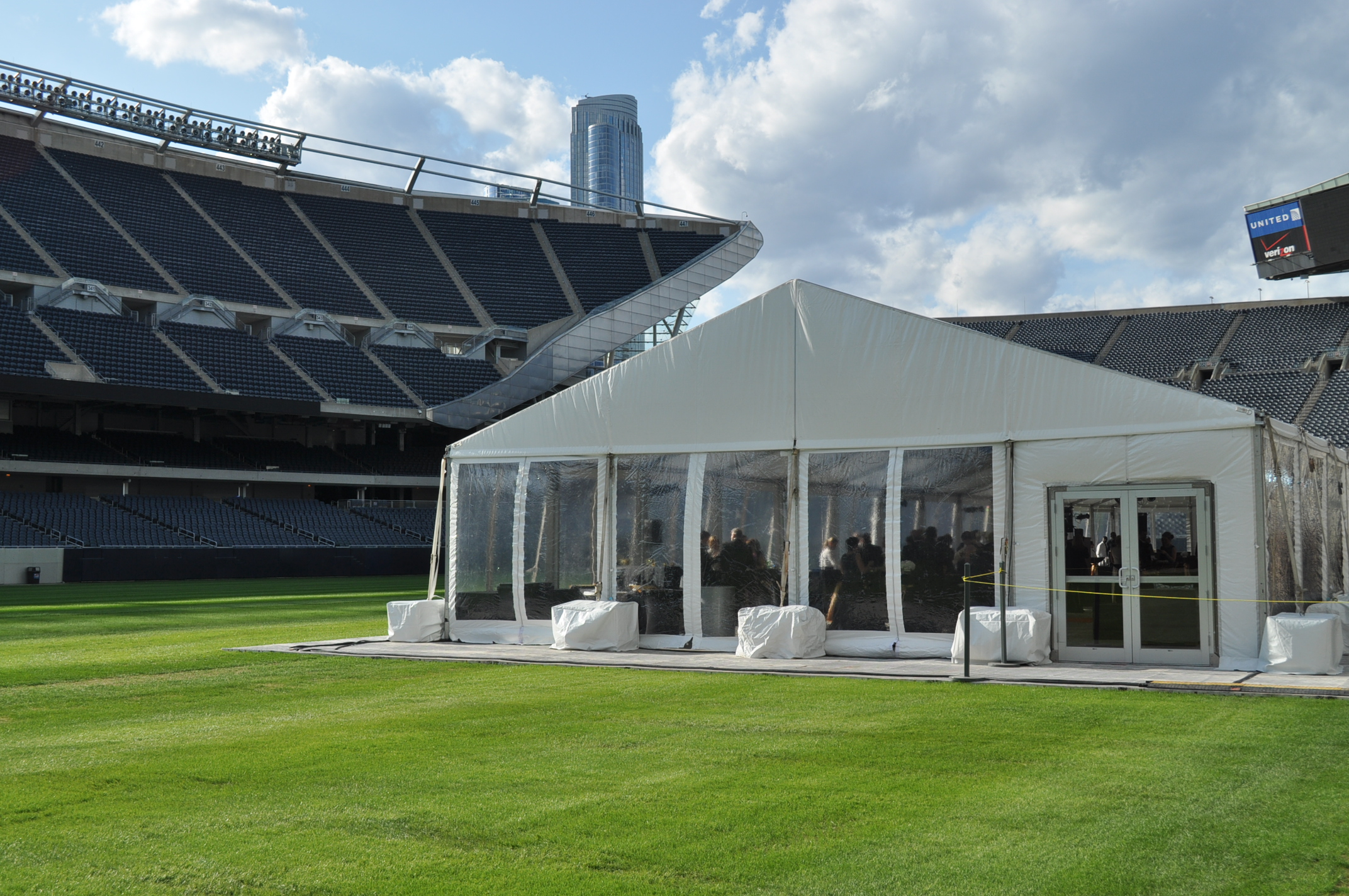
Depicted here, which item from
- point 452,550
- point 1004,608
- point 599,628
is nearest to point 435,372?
point 452,550

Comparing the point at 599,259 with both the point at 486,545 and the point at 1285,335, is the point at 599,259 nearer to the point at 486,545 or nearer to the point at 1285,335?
the point at 1285,335

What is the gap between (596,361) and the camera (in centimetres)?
5791

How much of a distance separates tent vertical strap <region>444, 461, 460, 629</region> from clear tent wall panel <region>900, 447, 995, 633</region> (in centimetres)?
662

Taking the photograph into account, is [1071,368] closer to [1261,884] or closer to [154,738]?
[1261,884]

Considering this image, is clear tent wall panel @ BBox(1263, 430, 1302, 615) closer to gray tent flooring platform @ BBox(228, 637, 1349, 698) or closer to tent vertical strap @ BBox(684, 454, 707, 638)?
gray tent flooring platform @ BBox(228, 637, 1349, 698)

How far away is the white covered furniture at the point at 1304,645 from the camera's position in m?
11.4

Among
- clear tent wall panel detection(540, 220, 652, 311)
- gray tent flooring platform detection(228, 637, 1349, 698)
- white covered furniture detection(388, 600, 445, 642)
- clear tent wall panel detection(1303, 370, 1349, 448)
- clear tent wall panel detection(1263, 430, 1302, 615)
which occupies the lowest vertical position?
gray tent flooring platform detection(228, 637, 1349, 698)

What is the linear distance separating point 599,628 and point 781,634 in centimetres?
251

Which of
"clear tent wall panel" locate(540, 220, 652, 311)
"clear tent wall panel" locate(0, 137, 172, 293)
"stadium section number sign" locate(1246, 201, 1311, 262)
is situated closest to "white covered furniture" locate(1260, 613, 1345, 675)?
"stadium section number sign" locate(1246, 201, 1311, 262)

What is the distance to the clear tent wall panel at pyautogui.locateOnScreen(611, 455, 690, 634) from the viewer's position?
15.0 metres

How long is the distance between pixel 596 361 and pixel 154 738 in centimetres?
5007

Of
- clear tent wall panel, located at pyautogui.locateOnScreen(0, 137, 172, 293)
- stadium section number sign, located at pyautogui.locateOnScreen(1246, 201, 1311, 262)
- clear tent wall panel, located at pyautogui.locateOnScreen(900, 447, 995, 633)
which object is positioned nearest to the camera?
clear tent wall panel, located at pyautogui.locateOnScreen(900, 447, 995, 633)

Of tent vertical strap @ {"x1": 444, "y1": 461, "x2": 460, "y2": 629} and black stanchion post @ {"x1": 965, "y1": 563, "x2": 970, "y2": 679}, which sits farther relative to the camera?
tent vertical strap @ {"x1": 444, "y1": 461, "x2": 460, "y2": 629}

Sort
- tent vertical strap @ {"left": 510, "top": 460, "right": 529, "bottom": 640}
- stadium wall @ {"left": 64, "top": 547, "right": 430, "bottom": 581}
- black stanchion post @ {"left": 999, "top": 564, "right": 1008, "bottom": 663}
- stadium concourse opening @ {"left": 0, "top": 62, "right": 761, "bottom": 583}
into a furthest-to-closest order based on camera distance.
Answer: stadium concourse opening @ {"left": 0, "top": 62, "right": 761, "bottom": 583} < stadium wall @ {"left": 64, "top": 547, "right": 430, "bottom": 581} < tent vertical strap @ {"left": 510, "top": 460, "right": 529, "bottom": 640} < black stanchion post @ {"left": 999, "top": 564, "right": 1008, "bottom": 663}
